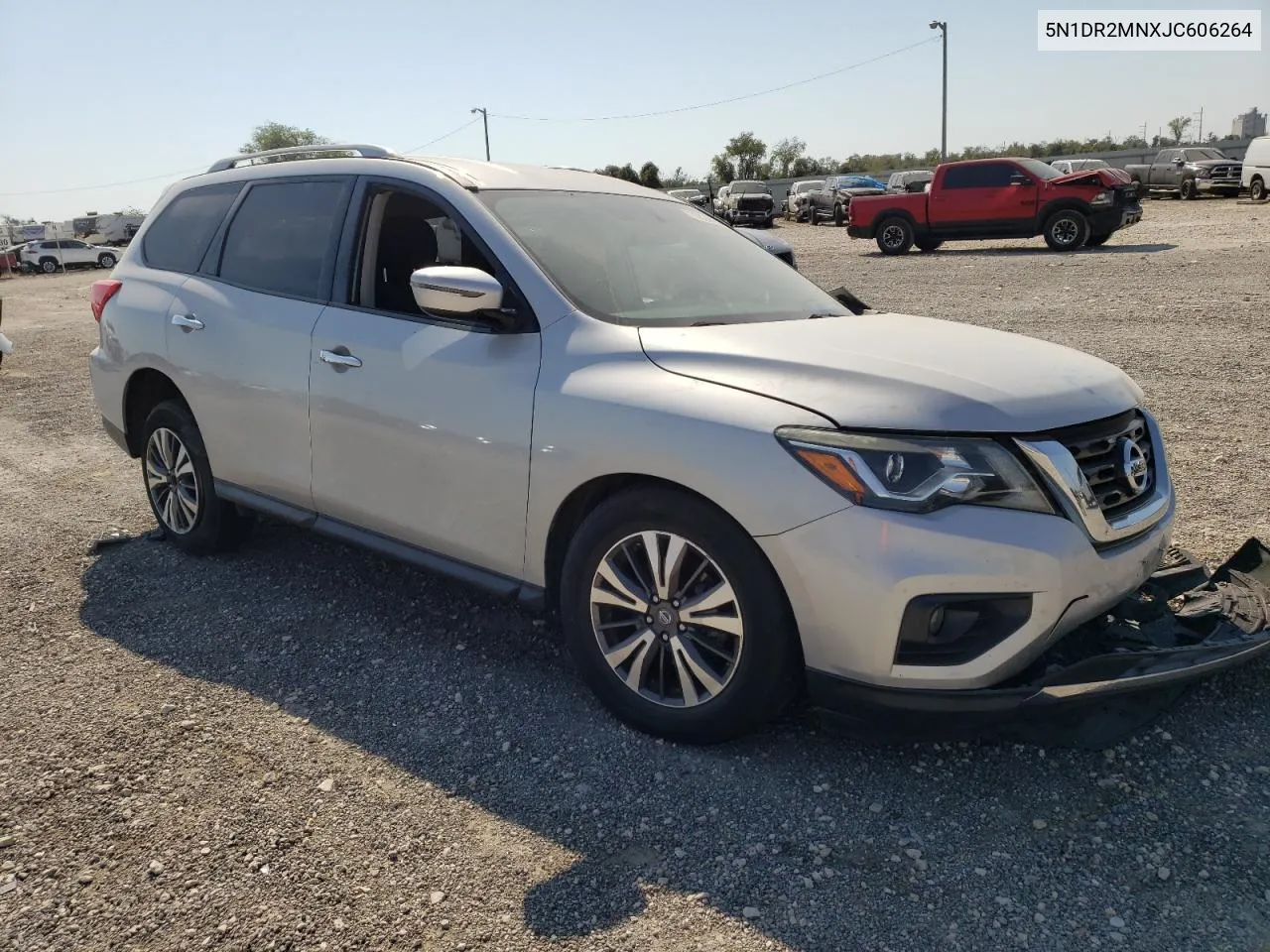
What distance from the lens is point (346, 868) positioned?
2596mm

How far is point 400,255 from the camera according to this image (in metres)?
3.97

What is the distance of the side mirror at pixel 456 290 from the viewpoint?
127 inches

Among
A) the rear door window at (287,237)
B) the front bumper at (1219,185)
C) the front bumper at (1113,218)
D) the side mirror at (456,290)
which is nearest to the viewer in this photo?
the side mirror at (456,290)

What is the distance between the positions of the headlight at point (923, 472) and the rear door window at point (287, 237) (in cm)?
240

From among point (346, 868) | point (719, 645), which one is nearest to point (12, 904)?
point (346, 868)

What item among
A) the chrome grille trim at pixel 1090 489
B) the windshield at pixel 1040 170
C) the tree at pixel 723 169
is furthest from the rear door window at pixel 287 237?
the tree at pixel 723 169

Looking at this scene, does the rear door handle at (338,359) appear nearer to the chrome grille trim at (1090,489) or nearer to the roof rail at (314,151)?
the roof rail at (314,151)

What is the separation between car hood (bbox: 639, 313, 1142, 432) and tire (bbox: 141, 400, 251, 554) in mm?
2622

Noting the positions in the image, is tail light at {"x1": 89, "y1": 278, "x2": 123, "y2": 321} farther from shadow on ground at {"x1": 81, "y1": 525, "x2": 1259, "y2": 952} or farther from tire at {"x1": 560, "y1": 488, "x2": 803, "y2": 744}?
tire at {"x1": 560, "y1": 488, "x2": 803, "y2": 744}

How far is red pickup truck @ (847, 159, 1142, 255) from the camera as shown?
18.2 meters

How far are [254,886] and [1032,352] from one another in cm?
278

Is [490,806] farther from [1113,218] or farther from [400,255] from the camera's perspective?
[1113,218]

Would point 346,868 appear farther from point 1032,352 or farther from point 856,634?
point 1032,352

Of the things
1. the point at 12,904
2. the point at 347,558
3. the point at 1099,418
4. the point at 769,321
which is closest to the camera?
the point at 12,904
